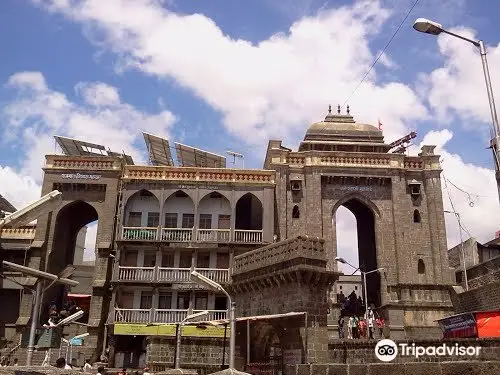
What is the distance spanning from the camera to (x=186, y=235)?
35094 millimetres

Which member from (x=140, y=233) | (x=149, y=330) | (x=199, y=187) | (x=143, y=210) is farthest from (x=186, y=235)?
(x=149, y=330)

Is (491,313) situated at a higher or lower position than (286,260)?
lower

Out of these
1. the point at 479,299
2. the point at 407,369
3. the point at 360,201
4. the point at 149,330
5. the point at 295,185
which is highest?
the point at 295,185

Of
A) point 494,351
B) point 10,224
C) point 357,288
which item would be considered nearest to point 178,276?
point 10,224

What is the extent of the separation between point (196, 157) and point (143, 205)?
6.02m

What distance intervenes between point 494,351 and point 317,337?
650 cm

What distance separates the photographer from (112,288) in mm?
33562

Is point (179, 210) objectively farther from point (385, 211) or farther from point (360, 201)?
point (385, 211)

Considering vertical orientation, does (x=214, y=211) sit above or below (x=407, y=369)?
→ above

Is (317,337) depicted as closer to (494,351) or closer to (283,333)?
(283,333)

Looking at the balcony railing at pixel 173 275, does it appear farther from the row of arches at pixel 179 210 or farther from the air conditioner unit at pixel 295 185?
the air conditioner unit at pixel 295 185

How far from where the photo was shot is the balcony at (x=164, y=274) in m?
33.7

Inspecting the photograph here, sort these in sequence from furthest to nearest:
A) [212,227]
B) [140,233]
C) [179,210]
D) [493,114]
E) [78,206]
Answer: [78,206] → [179,210] → [212,227] → [140,233] → [493,114]

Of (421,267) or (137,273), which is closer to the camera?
(137,273)
